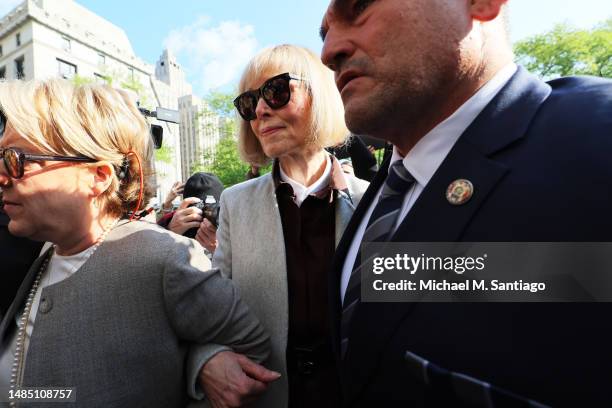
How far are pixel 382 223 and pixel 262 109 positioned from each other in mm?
1098

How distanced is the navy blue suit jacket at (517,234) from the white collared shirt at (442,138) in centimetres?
4

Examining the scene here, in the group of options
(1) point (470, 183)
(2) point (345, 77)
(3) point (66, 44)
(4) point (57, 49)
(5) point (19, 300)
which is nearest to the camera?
(1) point (470, 183)

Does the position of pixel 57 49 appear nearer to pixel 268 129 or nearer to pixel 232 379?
pixel 268 129

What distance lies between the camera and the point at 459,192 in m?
0.87

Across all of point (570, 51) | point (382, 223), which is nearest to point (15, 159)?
point (382, 223)

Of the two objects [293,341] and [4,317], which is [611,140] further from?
[4,317]

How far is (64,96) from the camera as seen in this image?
153 centimetres

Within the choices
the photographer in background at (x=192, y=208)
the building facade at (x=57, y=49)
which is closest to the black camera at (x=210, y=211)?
the photographer in background at (x=192, y=208)

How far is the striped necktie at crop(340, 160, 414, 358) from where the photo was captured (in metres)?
1.08

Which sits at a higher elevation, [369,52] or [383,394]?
[369,52]

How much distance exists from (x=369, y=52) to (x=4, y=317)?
1875mm

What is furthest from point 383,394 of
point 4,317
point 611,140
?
point 4,317

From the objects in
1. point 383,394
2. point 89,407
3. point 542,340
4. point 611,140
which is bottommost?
point 89,407

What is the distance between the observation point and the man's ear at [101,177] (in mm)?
1556
